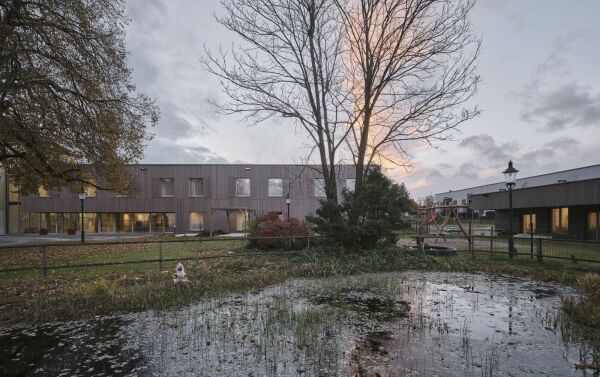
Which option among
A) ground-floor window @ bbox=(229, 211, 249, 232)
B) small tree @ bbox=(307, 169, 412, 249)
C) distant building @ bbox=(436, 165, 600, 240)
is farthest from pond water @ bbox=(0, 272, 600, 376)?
ground-floor window @ bbox=(229, 211, 249, 232)

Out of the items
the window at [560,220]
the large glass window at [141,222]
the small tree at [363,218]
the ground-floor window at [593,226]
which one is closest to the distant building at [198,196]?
the large glass window at [141,222]

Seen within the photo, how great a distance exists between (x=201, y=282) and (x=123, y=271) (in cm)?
369

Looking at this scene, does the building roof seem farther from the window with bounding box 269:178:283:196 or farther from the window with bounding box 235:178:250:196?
the window with bounding box 235:178:250:196

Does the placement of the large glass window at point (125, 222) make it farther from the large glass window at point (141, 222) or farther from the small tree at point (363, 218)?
the small tree at point (363, 218)

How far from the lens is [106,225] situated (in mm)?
42438

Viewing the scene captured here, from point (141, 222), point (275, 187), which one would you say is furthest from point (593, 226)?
point (141, 222)

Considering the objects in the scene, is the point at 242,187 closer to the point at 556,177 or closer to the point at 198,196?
the point at 198,196

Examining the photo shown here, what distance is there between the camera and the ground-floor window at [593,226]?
23.0 meters

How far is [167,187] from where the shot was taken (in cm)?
4178

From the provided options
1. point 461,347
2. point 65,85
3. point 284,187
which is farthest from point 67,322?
point 284,187

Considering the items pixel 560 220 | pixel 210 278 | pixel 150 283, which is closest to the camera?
pixel 150 283

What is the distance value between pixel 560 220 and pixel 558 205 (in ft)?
11.6

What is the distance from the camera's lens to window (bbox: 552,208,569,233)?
26.1 meters

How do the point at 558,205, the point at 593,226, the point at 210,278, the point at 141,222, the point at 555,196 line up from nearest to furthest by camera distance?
the point at 210,278 → the point at 593,226 → the point at 558,205 → the point at 555,196 → the point at 141,222
